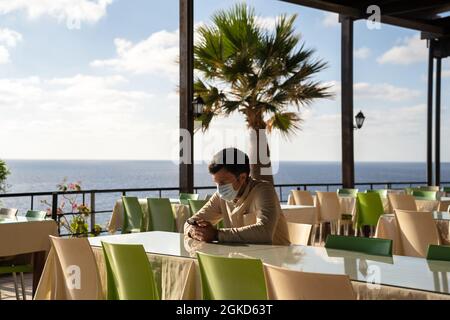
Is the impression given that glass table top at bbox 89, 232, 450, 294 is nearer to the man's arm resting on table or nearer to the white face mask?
the man's arm resting on table

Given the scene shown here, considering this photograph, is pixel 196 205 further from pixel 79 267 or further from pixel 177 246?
pixel 79 267

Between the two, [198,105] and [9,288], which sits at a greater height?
[198,105]

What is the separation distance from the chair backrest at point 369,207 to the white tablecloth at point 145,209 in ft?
8.29

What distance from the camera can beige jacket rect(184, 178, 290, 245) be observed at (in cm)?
371

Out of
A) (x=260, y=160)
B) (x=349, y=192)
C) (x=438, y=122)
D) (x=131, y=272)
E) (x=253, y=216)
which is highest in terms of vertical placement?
(x=438, y=122)

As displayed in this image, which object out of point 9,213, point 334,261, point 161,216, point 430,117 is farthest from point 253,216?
point 430,117

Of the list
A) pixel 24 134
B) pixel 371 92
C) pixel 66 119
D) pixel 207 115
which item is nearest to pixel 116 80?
pixel 66 119

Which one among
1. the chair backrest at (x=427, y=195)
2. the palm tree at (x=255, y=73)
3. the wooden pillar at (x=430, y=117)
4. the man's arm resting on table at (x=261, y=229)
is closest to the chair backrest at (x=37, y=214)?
the man's arm resting on table at (x=261, y=229)

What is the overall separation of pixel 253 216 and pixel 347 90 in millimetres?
8069

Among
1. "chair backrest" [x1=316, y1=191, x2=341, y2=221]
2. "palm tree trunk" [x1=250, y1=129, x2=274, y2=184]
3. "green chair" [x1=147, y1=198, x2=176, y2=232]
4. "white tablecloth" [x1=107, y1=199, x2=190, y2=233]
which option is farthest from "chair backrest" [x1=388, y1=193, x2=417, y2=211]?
"green chair" [x1=147, y1=198, x2=176, y2=232]

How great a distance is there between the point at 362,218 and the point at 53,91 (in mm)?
53942

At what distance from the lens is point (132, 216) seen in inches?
293

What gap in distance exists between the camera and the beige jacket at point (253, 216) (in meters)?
3.71

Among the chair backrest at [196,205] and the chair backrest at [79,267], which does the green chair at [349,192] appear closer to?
the chair backrest at [196,205]
